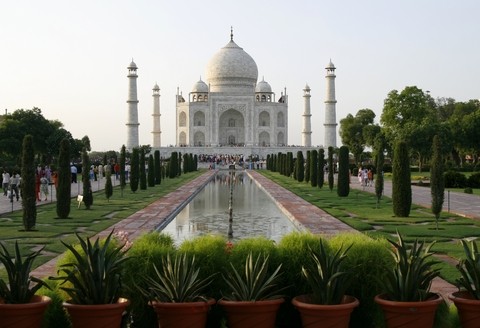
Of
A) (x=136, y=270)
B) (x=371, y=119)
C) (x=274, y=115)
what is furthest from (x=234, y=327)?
(x=274, y=115)

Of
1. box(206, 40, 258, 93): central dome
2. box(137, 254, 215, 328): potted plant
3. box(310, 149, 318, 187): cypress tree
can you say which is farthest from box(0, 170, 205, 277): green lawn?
box(206, 40, 258, 93): central dome

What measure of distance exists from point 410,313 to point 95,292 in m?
1.66

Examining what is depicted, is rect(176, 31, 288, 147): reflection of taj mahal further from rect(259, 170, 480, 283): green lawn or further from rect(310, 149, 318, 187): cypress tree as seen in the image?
rect(259, 170, 480, 283): green lawn

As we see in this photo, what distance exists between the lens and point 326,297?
140 inches

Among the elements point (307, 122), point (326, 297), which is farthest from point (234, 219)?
point (307, 122)

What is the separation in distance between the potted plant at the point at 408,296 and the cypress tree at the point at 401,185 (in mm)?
8105

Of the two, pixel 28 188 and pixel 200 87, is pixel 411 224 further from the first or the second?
pixel 200 87

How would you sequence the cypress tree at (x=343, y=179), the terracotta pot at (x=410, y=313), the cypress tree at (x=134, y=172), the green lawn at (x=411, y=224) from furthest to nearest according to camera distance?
1. the cypress tree at (x=134, y=172)
2. the cypress tree at (x=343, y=179)
3. the green lawn at (x=411, y=224)
4. the terracotta pot at (x=410, y=313)

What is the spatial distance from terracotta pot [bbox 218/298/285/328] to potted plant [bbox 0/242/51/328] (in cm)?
96

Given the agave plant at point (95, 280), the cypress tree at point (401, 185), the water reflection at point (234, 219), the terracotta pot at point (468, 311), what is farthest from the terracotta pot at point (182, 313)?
the cypress tree at point (401, 185)

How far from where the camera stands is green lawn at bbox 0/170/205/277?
8.09 m

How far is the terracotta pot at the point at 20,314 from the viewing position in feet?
11.1

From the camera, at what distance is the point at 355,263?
4.00 meters

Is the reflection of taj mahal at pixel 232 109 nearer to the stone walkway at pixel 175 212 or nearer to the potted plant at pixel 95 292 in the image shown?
the stone walkway at pixel 175 212
